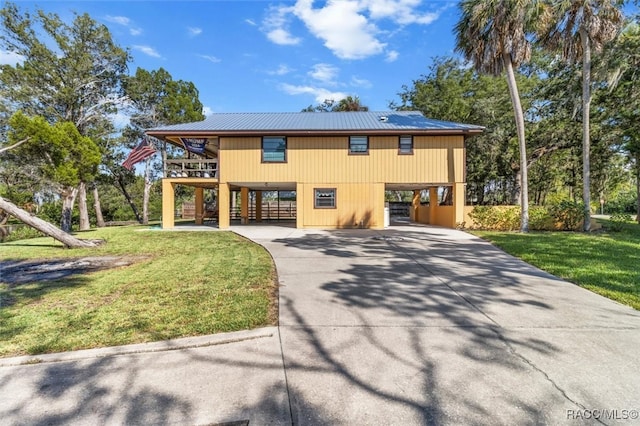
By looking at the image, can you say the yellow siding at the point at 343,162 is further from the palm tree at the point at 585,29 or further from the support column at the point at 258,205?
the support column at the point at 258,205

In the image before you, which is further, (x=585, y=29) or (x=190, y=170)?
(x=190, y=170)

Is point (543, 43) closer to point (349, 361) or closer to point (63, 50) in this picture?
point (349, 361)

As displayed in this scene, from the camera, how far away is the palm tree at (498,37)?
39.6ft

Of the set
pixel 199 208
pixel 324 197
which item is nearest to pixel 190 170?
pixel 199 208

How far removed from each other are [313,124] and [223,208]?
6357 millimetres

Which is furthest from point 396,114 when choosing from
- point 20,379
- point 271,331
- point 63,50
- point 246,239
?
point 63,50

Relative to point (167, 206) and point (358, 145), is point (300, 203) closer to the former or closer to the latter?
point (358, 145)

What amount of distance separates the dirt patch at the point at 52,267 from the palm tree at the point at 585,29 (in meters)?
17.1

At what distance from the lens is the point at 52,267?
728cm

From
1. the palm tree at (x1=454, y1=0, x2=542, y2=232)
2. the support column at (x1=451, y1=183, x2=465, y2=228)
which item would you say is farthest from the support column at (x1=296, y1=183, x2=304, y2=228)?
the palm tree at (x1=454, y1=0, x2=542, y2=232)

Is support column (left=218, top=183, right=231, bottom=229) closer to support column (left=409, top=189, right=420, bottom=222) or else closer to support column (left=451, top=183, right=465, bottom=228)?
support column (left=451, top=183, right=465, bottom=228)

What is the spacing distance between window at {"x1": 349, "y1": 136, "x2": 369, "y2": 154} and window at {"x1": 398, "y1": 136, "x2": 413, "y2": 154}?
5.50ft

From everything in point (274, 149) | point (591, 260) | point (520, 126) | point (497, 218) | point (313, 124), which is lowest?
point (591, 260)

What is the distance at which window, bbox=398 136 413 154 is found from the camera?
15672 mm
